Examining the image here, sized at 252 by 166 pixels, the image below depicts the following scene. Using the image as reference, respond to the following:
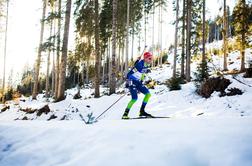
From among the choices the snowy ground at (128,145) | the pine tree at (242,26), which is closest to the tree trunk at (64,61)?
the snowy ground at (128,145)

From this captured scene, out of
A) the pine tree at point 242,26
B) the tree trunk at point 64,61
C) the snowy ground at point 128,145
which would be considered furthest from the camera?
the pine tree at point 242,26

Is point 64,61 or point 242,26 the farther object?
point 242,26

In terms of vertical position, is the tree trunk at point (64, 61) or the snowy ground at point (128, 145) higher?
the tree trunk at point (64, 61)

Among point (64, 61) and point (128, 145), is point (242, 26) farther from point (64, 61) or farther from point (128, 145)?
point (128, 145)

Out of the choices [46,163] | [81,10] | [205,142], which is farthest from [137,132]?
[81,10]

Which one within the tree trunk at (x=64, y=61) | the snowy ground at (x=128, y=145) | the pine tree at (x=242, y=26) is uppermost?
the pine tree at (x=242, y=26)

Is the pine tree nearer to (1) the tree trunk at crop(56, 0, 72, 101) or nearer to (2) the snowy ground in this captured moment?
(1) the tree trunk at crop(56, 0, 72, 101)

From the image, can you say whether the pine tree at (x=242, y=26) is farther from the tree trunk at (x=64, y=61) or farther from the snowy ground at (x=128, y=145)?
the snowy ground at (x=128, y=145)

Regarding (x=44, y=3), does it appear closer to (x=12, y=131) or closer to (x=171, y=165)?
(x=12, y=131)

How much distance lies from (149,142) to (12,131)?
3003mm

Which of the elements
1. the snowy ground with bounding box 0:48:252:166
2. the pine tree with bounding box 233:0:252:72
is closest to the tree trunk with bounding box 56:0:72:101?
the snowy ground with bounding box 0:48:252:166

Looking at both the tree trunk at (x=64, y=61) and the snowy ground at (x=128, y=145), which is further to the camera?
the tree trunk at (x=64, y=61)

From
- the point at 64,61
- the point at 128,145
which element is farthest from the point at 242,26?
the point at 128,145

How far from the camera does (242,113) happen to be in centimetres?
968
